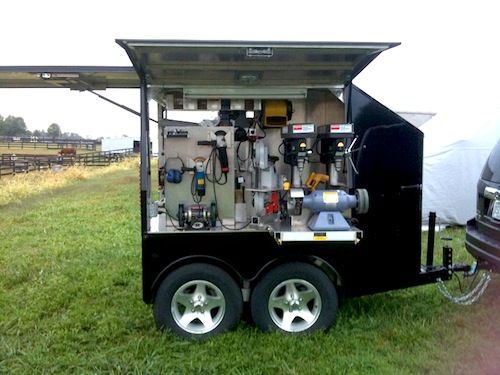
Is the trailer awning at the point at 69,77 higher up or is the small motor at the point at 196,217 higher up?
the trailer awning at the point at 69,77

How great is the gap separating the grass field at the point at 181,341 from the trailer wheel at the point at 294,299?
0.12 metres

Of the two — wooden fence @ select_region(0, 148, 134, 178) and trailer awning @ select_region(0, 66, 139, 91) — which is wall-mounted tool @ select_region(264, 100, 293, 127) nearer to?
trailer awning @ select_region(0, 66, 139, 91)

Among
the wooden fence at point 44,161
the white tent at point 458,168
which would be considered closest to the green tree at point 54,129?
the wooden fence at point 44,161

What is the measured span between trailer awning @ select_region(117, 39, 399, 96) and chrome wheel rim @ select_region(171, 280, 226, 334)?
189cm

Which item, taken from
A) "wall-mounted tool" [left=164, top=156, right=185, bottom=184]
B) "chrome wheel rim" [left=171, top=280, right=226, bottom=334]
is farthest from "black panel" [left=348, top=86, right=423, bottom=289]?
"wall-mounted tool" [left=164, top=156, right=185, bottom=184]

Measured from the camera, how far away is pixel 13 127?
74938 mm

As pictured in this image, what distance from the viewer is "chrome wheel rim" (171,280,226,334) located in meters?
4.39

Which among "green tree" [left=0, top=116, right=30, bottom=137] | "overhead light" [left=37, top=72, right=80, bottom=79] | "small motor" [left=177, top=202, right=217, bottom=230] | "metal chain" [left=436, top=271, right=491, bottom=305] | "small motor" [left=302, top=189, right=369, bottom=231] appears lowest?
"metal chain" [left=436, top=271, right=491, bottom=305]

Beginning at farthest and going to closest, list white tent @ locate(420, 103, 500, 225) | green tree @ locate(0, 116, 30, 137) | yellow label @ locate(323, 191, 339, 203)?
green tree @ locate(0, 116, 30, 137), white tent @ locate(420, 103, 500, 225), yellow label @ locate(323, 191, 339, 203)

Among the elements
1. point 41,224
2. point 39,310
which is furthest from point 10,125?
point 39,310

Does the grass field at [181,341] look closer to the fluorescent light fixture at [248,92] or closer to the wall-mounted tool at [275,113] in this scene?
the wall-mounted tool at [275,113]

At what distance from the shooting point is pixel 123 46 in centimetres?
393

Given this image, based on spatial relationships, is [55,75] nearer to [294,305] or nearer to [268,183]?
[268,183]

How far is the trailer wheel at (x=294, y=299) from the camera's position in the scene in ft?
14.5
